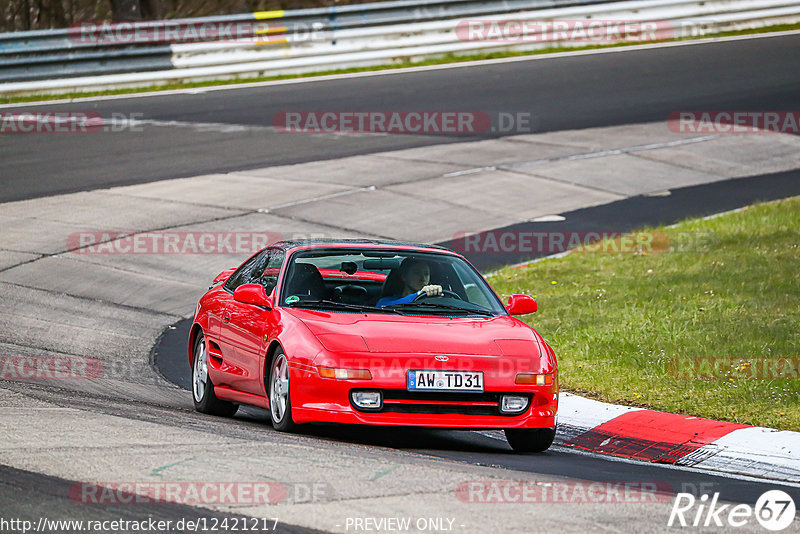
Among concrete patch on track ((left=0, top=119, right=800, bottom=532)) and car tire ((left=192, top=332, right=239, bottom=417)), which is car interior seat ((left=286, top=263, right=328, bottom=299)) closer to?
concrete patch on track ((left=0, top=119, right=800, bottom=532))

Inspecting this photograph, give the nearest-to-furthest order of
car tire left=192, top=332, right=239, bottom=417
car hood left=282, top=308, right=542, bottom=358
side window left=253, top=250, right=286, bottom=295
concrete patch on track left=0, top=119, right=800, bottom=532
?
concrete patch on track left=0, top=119, right=800, bottom=532, car hood left=282, top=308, right=542, bottom=358, side window left=253, top=250, right=286, bottom=295, car tire left=192, top=332, right=239, bottom=417

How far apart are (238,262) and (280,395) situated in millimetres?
7984

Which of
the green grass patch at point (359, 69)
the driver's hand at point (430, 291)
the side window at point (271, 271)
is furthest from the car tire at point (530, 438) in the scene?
the green grass patch at point (359, 69)

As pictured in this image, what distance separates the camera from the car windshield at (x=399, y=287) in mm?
8516

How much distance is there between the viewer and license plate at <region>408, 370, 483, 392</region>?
7574 millimetres

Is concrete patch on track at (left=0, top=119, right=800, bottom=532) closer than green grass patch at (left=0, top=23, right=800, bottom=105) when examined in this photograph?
Yes

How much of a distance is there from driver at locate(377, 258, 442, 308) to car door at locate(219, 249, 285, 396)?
34.2 inches

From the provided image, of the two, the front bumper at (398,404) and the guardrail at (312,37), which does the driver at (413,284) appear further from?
the guardrail at (312,37)

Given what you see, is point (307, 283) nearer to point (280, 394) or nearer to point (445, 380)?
point (280, 394)

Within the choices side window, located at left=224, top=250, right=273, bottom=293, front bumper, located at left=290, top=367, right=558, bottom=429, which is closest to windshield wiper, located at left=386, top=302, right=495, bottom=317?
front bumper, located at left=290, top=367, right=558, bottom=429

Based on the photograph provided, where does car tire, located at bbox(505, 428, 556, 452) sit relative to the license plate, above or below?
below

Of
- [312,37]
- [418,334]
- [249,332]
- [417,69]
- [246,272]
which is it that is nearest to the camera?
[418,334]

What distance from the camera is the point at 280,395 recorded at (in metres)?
7.88

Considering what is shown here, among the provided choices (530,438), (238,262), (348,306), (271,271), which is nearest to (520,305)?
(530,438)
